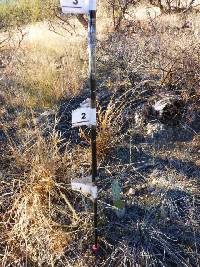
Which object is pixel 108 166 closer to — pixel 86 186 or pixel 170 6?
pixel 86 186

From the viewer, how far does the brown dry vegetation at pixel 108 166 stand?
111 inches

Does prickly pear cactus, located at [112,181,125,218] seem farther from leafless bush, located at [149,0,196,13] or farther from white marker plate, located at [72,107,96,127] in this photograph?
leafless bush, located at [149,0,196,13]

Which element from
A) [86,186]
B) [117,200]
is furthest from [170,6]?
[86,186]

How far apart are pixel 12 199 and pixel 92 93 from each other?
1.28 m

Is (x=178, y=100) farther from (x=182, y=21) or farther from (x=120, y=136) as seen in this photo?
(x=182, y=21)

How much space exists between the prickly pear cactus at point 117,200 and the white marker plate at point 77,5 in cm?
121

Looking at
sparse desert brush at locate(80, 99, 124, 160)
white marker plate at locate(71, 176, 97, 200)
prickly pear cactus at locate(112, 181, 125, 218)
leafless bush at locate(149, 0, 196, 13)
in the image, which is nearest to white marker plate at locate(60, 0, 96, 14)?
white marker plate at locate(71, 176, 97, 200)

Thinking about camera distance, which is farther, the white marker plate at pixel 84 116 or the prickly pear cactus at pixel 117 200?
the prickly pear cactus at pixel 117 200

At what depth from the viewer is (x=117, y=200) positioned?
9.55ft

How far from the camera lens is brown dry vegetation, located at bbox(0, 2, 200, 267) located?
9.27ft

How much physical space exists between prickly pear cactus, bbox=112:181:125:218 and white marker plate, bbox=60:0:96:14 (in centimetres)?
121

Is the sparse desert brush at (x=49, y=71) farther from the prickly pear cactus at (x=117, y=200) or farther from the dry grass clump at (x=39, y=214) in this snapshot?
the prickly pear cactus at (x=117, y=200)

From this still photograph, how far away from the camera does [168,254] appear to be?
9.04 feet

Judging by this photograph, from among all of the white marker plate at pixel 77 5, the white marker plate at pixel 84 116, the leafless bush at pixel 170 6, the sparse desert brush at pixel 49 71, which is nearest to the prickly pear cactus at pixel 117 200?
the white marker plate at pixel 84 116
